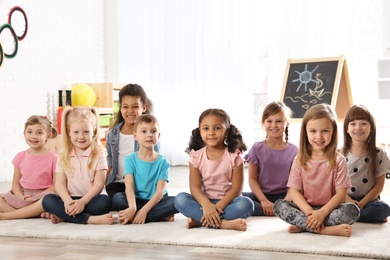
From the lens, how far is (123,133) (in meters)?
3.03

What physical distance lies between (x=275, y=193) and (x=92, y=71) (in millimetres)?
3243

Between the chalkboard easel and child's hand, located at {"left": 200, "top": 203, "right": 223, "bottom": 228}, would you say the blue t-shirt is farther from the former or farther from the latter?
the chalkboard easel

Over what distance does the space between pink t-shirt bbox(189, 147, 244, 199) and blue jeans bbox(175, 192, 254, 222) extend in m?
0.12

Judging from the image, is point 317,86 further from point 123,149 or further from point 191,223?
point 191,223

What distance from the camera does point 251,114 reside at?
536 centimetres

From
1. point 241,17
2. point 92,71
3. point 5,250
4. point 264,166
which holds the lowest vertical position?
point 5,250

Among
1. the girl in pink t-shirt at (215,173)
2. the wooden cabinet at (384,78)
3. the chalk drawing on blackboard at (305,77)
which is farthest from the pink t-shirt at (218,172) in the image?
the wooden cabinet at (384,78)

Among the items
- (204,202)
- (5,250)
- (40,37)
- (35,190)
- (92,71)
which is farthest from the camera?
(92,71)

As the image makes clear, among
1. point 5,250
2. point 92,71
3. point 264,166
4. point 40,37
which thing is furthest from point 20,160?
point 92,71

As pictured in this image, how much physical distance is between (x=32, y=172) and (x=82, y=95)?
2.30m

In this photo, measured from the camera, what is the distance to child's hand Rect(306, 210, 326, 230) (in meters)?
2.23

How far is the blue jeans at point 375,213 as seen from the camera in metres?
2.52

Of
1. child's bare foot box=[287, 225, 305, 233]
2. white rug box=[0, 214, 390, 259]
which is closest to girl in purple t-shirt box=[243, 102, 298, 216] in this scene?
white rug box=[0, 214, 390, 259]

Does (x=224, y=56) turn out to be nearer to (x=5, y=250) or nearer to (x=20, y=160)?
(x=20, y=160)
